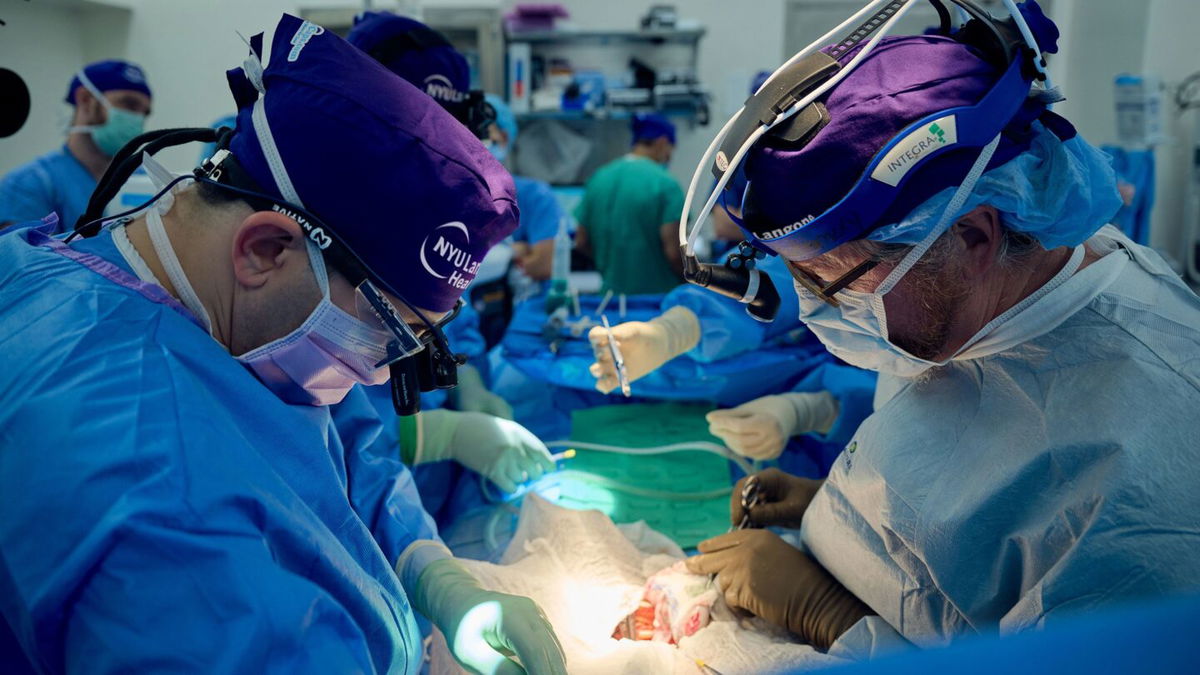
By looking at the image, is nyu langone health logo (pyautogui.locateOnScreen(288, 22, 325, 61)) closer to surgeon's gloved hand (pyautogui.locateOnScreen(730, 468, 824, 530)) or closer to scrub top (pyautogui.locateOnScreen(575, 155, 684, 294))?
surgeon's gloved hand (pyautogui.locateOnScreen(730, 468, 824, 530))

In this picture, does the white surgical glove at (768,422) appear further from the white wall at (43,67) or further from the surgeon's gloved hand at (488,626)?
the white wall at (43,67)

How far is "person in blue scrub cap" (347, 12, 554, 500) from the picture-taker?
79.0 inches

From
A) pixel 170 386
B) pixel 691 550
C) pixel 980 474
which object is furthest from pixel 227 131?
pixel 691 550

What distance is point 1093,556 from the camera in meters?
0.98

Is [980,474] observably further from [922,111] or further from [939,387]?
[922,111]

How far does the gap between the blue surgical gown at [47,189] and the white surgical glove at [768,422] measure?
2.56 m

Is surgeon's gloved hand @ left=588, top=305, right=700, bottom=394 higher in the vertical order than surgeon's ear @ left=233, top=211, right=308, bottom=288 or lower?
lower

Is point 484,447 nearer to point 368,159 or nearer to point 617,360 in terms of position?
point 617,360

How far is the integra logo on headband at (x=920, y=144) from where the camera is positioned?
1.04 meters

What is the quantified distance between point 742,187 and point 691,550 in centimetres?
99

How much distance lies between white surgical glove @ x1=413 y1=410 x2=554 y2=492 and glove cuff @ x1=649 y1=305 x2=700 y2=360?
1.56 ft

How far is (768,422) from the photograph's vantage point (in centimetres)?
202

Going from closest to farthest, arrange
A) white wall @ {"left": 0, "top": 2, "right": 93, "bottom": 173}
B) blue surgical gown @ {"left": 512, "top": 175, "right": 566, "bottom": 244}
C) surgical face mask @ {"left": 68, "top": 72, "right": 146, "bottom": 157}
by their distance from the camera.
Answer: white wall @ {"left": 0, "top": 2, "right": 93, "bottom": 173} → surgical face mask @ {"left": 68, "top": 72, "right": 146, "bottom": 157} → blue surgical gown @ {"left": 512, "top": 175, "right": 566, "bottom": 244}

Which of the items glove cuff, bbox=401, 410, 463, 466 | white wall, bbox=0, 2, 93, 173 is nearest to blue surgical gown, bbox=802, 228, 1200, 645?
glove cuff, bbox=401, 410, 463, 466
